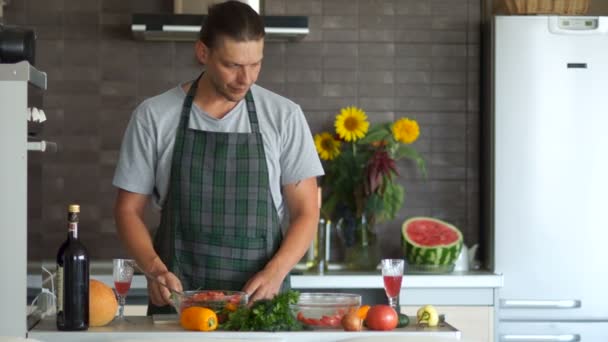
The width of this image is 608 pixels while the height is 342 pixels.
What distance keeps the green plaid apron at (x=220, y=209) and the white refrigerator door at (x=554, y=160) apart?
187 centimetres

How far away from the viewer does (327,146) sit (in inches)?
177

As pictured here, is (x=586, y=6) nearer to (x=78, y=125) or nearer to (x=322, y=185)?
(x=322, y=185)

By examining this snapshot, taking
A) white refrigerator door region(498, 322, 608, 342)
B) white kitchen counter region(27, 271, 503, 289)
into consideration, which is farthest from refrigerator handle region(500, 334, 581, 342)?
white kitchen counter region(27, 271, 503, 289)

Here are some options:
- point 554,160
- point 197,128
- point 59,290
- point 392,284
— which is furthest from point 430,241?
point 59,290

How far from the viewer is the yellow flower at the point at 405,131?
14.7ft

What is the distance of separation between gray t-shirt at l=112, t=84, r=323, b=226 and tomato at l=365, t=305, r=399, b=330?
568 millimetres

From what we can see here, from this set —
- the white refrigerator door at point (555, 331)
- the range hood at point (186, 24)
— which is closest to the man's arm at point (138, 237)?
the range hood at point (186, 24)

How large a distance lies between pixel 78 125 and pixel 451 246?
1.62 meters

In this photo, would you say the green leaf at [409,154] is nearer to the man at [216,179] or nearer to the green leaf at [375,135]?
the green leaf at [375,135]

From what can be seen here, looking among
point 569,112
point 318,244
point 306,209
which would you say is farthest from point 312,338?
point 569,112

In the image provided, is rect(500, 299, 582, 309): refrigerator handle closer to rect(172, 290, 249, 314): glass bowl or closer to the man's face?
the man's face

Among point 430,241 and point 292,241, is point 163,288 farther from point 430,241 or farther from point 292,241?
point 430,241

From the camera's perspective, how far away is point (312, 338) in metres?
2.21

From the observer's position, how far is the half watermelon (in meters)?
4.30
